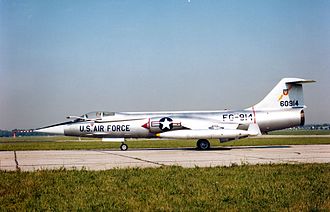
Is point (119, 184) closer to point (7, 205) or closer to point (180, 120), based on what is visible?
point (7, 205)

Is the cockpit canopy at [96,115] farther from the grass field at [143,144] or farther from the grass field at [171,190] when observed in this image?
the grass field at [171,190]

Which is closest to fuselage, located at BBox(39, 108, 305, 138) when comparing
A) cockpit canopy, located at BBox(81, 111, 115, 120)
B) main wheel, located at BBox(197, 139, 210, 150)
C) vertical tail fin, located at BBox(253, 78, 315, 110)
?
cockpit canopy, located at BBox(81, 111, 115, 120)

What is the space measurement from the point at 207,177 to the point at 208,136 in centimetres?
1386

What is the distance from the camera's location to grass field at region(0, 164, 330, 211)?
6.13 metres

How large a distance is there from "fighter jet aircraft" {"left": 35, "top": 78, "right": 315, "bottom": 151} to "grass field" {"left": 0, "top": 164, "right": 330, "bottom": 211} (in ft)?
42.7

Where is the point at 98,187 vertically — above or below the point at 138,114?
below

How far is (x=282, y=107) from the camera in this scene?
23.9 meters

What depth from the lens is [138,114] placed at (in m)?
25.0

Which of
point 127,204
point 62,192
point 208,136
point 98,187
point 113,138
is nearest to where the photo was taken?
point 127,204

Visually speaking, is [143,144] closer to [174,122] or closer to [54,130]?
[174,122]

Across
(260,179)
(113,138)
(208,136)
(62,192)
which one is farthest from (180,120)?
(62,192)

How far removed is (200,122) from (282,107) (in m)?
5.43

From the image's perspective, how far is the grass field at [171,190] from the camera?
6.13m

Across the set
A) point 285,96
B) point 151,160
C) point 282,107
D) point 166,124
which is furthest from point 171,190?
point 285,96
